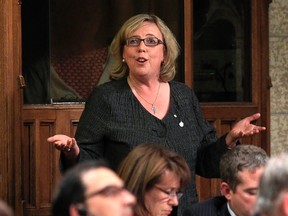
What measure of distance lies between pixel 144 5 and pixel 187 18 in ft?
1.17

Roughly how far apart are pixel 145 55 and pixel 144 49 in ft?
0.11

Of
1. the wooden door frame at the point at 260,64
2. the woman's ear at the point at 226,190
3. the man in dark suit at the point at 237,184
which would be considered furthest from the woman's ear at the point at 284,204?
the wooden door frame at the point at 260,64

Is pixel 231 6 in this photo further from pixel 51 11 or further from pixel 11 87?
pixel 11 87

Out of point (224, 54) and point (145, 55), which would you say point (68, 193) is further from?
point (224, 54)

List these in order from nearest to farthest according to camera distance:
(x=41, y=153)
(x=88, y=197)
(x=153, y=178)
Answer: (x=88, y=197), (x=153, y=178), (x=41, y=153)

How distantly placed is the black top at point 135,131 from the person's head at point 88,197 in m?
1.98

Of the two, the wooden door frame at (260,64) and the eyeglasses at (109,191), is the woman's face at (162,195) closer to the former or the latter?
the eyeglasses at (109,191)

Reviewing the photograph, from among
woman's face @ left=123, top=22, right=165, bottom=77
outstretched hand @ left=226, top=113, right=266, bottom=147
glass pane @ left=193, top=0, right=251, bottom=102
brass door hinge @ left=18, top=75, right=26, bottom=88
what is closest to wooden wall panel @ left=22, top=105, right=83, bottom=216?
brass door hinge @ left=18, top=75, right=26, bottom=88

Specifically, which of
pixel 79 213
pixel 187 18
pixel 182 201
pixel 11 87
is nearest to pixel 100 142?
pixel 182 201

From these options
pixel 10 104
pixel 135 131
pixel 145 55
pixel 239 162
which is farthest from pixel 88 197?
pixel 10 104

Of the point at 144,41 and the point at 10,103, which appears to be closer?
the point at 144,41

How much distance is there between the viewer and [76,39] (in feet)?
21.9

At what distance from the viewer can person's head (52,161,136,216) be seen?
3225 mm

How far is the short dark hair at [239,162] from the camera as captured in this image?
496 centimetres
